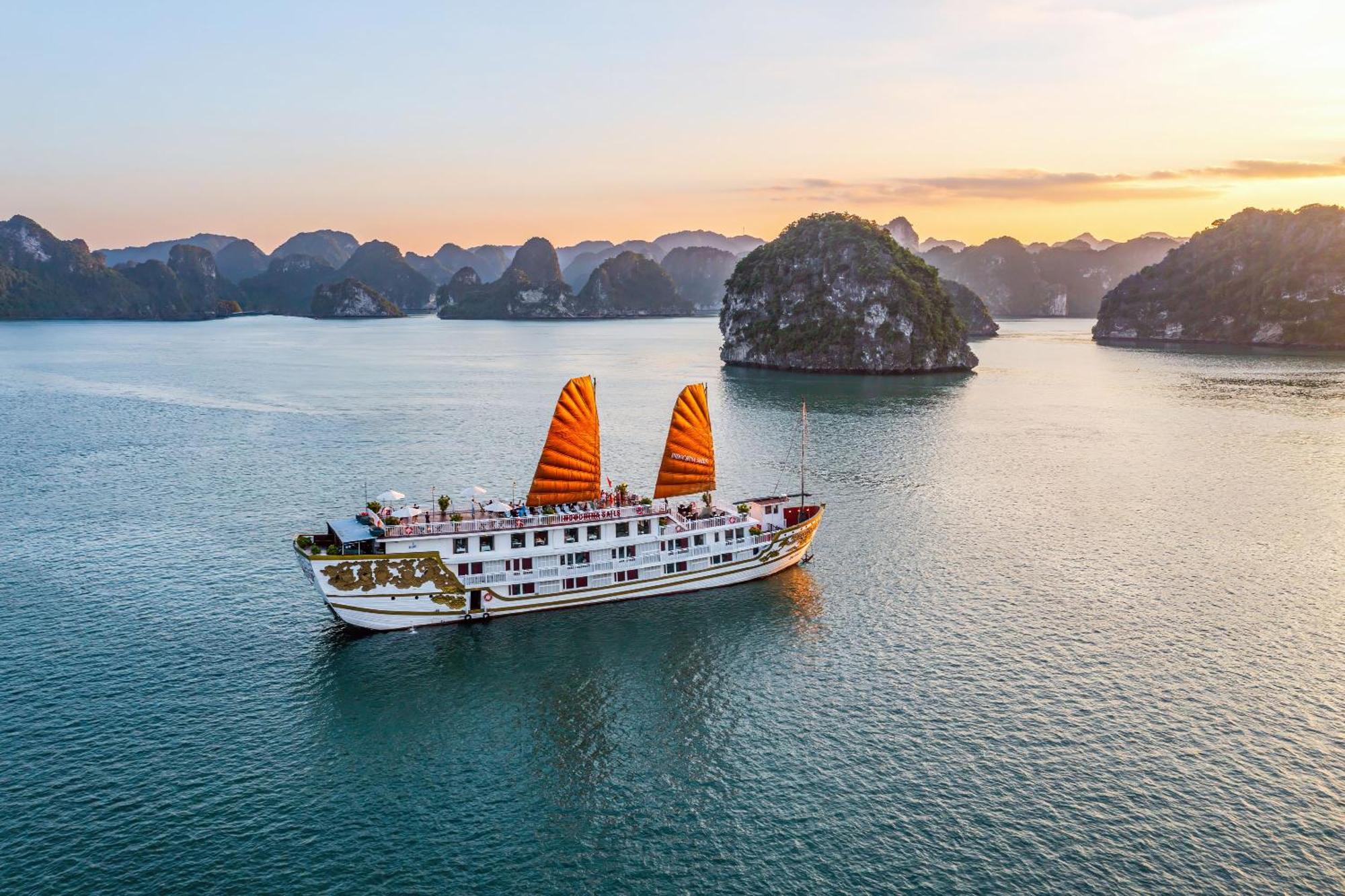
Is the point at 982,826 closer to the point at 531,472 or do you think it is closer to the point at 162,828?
the point at 162,828

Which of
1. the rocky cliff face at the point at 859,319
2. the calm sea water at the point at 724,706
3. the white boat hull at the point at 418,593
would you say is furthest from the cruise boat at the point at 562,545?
the rocky cliff face at the point at 859,319

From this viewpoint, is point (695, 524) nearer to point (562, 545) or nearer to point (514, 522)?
point (562, 545)

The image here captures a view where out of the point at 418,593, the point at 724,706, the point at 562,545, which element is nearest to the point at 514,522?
the point at 562,545

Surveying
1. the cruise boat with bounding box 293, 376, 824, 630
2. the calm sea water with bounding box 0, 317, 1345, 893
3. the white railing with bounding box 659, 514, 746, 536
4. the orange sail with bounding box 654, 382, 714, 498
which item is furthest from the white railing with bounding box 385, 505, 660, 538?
the calm sea water with bounding box 0, 317, 1345, 893

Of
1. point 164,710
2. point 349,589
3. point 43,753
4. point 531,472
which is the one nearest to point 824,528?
point 531,472

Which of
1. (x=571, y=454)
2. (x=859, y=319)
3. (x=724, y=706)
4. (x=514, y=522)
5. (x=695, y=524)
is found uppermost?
(x=859, y=319)
